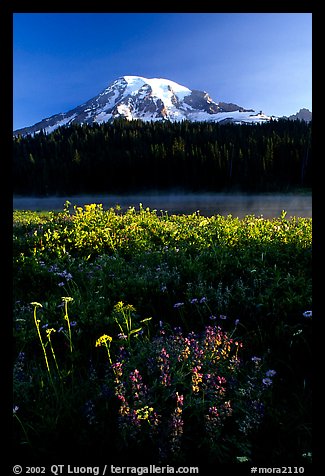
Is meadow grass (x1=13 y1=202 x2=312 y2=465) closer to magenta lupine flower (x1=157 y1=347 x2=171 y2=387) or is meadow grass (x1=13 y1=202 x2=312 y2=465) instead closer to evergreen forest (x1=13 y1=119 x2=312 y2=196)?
magenta lupine flower (x1=157 y1=347 x2=171 y2=387)

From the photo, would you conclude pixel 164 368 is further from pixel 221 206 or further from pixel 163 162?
pixel 163 162

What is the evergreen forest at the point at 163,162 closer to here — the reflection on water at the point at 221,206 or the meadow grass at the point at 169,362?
the reflection on water at the point at 221,206

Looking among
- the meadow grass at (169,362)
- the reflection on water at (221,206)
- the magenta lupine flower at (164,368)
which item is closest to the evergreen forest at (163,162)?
the reflection on water at (221,206)

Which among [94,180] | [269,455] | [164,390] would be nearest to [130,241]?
[164,390]

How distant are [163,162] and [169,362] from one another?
174ft

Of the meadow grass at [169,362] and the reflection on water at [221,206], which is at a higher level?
the reflection on water at [221,206]

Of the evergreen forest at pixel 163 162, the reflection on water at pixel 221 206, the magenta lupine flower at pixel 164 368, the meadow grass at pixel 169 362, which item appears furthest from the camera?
the evergreen forest at pixel 163 162

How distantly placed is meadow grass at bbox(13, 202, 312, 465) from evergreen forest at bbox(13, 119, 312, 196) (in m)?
38.8

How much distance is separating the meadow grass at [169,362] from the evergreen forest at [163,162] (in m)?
38.8

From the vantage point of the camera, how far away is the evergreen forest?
45.7 metres

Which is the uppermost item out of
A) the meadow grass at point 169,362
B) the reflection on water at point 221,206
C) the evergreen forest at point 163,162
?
the evergreen forest at point 163,162

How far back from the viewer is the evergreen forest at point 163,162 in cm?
4569

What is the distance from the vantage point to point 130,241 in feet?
22.9

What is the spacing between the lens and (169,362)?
234 cm
